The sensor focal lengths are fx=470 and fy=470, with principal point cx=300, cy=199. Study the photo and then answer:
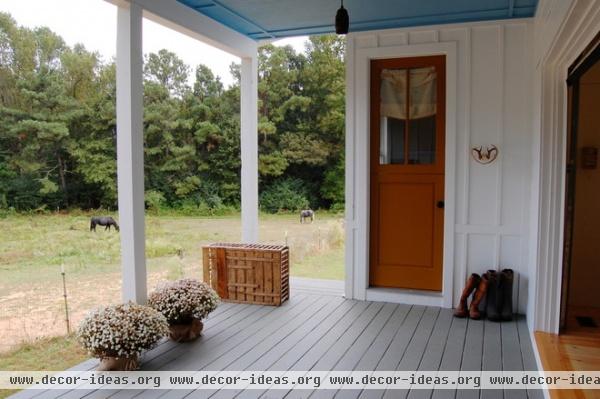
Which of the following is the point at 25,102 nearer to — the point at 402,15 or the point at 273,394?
the point at 402,15

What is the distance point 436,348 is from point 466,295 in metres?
0.92

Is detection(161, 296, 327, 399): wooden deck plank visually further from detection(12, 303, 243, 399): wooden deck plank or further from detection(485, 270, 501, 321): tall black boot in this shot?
detection(485, 270, 501, 321): tall black boot

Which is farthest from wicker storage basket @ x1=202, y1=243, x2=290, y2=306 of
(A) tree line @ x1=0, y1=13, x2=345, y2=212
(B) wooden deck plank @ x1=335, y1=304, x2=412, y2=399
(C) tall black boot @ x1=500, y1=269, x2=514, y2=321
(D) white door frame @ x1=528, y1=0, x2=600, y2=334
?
(A) tree line @ x1=0, y1=13, x2=345, y2=212

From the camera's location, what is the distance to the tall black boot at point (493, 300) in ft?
13.7

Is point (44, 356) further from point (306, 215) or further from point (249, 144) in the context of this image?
point (306, 215)

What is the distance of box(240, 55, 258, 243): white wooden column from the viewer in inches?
214

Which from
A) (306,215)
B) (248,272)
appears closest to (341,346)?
(248,272)

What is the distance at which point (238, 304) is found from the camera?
15.7ft

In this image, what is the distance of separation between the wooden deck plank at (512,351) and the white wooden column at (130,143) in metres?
2.70

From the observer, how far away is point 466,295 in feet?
14.1

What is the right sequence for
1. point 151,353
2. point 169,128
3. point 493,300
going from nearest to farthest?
point 151,353 → point 493,300 → point 169,128

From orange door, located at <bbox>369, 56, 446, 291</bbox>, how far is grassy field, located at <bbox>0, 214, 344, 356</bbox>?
2353 mm

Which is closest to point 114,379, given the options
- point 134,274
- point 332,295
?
point 134,274

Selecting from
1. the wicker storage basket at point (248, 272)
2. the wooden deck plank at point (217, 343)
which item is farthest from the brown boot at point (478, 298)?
the wicker storage basket at point (248, 272)
